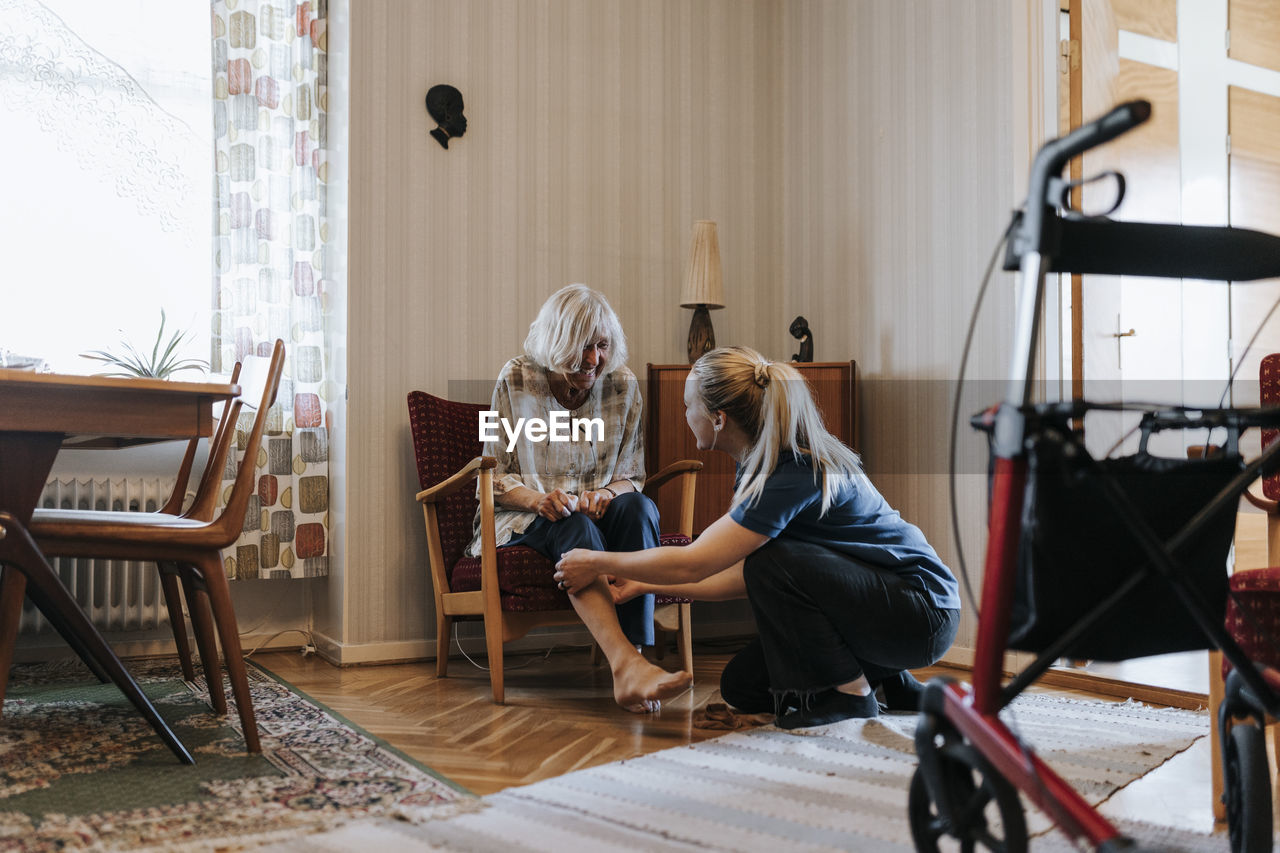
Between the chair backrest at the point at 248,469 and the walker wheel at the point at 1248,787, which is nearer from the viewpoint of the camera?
the walker wheel at the point at 1248,787

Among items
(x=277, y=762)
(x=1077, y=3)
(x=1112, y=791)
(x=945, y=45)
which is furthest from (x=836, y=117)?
(x=277, y=762)

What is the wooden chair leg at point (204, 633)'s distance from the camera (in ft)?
6.92

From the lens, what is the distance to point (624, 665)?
227cm

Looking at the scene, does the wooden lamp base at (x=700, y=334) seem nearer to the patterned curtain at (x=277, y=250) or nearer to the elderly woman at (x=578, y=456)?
the elderly woman at (x=578, y=456)

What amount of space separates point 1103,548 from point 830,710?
3.97 feet

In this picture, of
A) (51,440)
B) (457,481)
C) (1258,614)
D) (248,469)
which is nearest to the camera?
(1258,614)

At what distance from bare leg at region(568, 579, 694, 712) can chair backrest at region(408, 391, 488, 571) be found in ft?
1.82

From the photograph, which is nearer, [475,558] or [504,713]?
[504,713]

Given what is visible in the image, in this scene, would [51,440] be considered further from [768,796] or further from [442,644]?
[768,796]

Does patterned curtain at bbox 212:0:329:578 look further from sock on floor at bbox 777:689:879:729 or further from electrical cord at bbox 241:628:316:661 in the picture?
sock on floor at bbox 777:689:879:729

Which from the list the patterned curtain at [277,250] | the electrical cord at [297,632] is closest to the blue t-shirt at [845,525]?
the patterned curtain at [277,250]

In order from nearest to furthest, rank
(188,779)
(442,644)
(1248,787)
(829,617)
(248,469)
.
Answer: (1248,787), (188,779), (248,469), (829,617), (442,644)

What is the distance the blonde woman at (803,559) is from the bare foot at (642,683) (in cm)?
20

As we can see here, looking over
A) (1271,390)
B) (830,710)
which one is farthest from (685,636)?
(1271,390)
